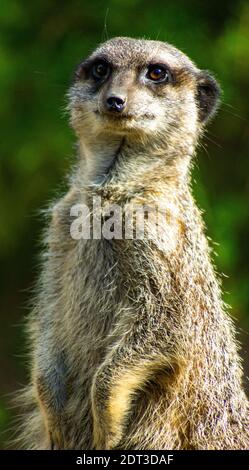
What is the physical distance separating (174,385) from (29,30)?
4851mm

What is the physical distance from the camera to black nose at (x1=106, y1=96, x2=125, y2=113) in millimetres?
6410

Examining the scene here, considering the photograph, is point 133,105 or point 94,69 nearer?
point 133,105

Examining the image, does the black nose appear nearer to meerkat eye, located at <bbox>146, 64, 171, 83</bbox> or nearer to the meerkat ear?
meerkat eye, located at <bbox>146, 64, 171, 83</bbox>

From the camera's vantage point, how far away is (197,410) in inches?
266

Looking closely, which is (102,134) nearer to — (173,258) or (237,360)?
(173,258)

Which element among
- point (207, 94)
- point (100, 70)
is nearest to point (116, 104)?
point (100, 70)

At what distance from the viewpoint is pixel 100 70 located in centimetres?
687

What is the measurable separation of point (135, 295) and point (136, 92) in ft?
4.02

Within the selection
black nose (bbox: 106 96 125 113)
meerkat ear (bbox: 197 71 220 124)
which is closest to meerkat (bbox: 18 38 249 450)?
black nose (bbox: 106 96 125 113)

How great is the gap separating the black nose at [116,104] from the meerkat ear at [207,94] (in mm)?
909

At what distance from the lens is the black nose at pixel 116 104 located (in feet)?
21.0

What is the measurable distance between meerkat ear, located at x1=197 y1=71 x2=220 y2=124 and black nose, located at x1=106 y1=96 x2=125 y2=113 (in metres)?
0.91

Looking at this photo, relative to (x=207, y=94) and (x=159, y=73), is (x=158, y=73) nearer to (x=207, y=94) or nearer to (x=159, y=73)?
(x=159, y=73)

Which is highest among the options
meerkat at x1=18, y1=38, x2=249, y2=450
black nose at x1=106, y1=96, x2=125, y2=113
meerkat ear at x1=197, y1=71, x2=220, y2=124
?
meerkat ear at x1=197, y1=71, x2=220, y2=124
